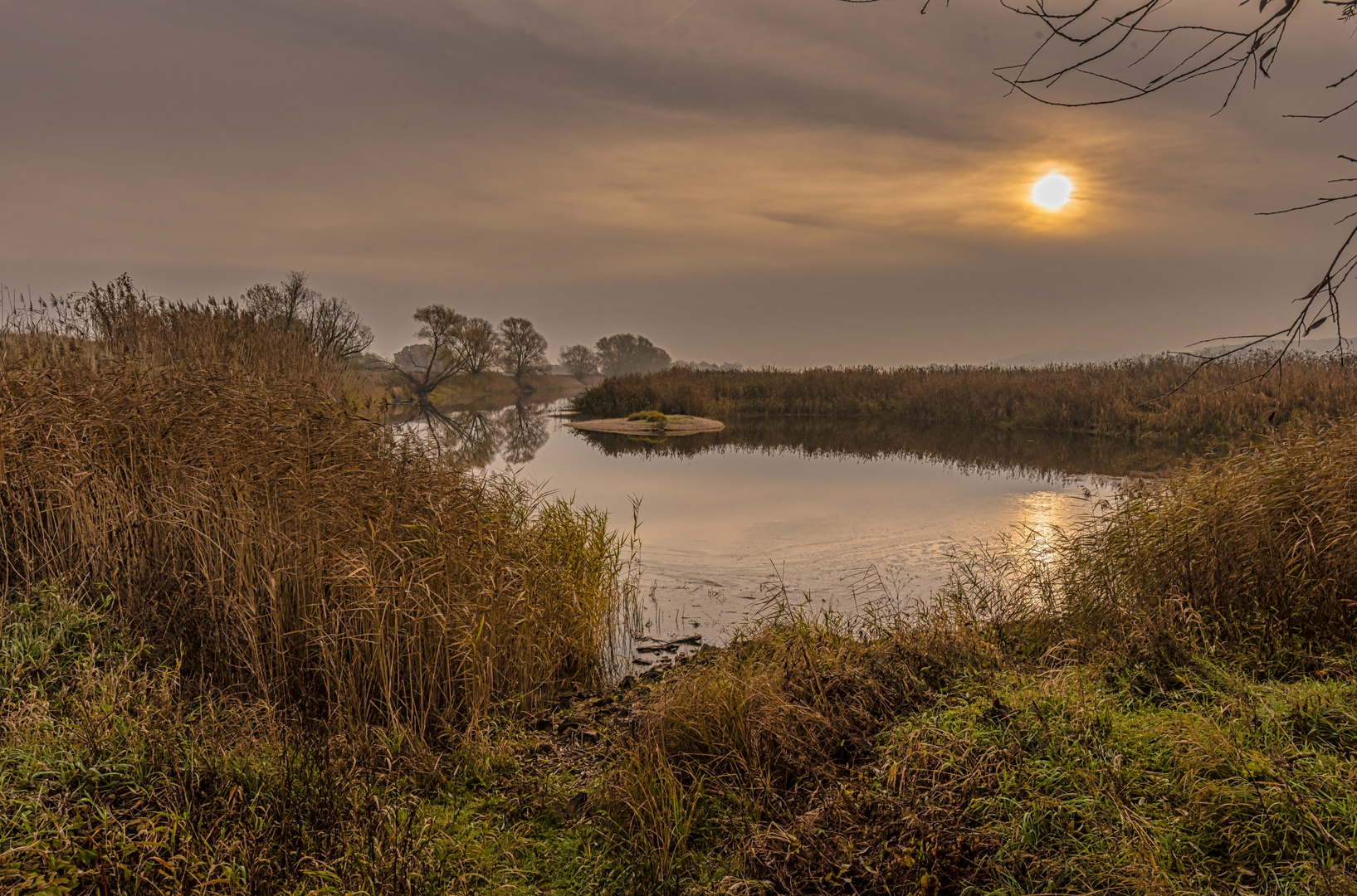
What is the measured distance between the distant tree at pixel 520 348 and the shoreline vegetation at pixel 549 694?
5197 centimetres

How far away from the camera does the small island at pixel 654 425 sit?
28.0 m

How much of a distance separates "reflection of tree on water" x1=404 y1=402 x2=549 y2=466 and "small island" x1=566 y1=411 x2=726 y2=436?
84.0 inches

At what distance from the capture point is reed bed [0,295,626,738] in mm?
4793

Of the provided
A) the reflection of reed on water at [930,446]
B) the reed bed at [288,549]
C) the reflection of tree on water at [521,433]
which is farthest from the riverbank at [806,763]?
the reflection of reed on water at [930,446]

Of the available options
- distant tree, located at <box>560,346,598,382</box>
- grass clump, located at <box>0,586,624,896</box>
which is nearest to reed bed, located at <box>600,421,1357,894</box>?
grass clump, located at <box>0,586,624,896</box>

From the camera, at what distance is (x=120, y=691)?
4285mm

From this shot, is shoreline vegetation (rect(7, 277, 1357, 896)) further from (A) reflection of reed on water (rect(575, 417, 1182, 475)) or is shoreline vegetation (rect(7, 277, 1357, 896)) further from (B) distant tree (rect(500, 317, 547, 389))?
(B) distant tree (rect(500, 317, 547, 389))

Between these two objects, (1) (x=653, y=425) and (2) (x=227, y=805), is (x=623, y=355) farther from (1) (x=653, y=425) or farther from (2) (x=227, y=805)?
(2) (x=227, y=805)

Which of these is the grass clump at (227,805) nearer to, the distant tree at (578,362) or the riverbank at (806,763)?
the riverbank at (806,763)

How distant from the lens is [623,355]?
10500cm

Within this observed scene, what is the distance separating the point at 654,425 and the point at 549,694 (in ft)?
75.1

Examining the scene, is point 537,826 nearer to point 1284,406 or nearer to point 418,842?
point 418,842

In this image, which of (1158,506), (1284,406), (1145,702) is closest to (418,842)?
(1145,702)

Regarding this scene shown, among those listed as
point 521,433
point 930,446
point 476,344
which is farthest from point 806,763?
point 476,344
